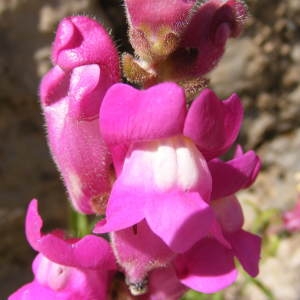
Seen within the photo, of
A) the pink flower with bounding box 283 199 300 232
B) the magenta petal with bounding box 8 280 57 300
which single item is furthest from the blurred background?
the magenta petal with bounding box 8 280 57 300

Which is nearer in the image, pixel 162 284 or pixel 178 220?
pixel 178 220

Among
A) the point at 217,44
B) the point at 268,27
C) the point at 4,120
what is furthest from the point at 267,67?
the point at 217,44

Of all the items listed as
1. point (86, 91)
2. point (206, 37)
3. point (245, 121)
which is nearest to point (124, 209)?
point (86, 91)

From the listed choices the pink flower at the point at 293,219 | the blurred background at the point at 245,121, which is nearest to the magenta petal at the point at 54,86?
the blurred background at the point at 245,121

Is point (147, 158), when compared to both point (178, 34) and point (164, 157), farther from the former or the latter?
point (178, 34)

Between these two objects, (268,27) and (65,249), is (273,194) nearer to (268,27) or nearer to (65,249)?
(268,27)
